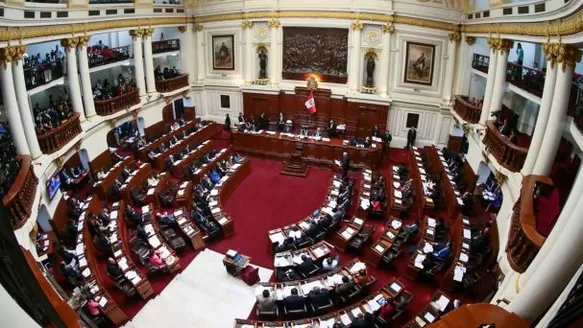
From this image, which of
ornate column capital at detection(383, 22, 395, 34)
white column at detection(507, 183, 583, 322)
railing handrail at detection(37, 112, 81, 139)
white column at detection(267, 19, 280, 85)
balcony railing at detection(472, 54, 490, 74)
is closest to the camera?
white column at detection(507, 183, 583, 322)

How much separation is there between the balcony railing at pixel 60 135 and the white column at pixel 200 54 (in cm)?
1124

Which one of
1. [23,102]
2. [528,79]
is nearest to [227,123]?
[23,102]

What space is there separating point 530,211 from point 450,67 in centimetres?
1539

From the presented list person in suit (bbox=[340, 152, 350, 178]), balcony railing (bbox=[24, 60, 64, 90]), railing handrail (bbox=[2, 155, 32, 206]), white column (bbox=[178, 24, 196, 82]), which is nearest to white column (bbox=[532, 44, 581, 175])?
person in suit (bbox=[340, 152, 350, 178])

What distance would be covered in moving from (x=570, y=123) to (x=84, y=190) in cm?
1894

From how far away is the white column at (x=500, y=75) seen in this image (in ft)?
48.7

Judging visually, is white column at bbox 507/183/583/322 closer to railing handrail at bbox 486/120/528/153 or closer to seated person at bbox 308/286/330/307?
seated person at bbox 308/286/330/307

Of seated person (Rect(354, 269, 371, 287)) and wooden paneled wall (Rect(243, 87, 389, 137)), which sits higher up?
wooden paneled wall (Rect(243, 87, 389, 137))

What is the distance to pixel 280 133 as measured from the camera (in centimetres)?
2261

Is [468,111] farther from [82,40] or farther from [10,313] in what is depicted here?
[10,313]

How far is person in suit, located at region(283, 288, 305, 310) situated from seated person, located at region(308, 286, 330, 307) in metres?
0.29

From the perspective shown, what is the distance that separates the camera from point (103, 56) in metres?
20.9

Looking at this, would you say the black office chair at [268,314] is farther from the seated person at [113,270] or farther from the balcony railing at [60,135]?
the balcony railing at [60,135]

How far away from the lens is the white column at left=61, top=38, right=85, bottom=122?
54.1ft
